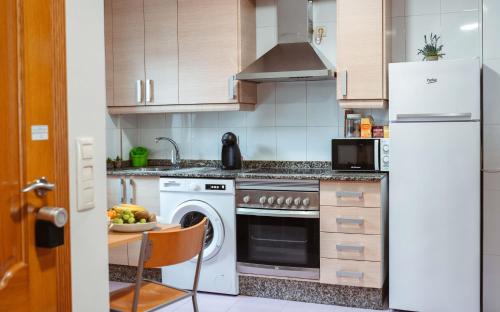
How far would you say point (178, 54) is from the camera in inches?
174

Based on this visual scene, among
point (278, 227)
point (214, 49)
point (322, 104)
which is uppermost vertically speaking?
point (214, 49)

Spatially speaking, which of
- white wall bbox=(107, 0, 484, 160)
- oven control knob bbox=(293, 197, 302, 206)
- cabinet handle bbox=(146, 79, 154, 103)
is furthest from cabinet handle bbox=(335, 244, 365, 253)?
cabinet handle bbox=(146, 79, 154, 103)

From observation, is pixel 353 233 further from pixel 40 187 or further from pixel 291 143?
pixel 40 187

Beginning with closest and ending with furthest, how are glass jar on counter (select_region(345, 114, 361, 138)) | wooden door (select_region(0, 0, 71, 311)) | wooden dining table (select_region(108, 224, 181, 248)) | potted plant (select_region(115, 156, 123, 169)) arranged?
1. wooden door (select_region(0, 0, 71, 311))
2. wooden dining table (select_region(108, 224, 181, 248))
3. glass jar on counter (select_region(345, 114, 361, 138))
4. potted plant (select_region(115, 156, 123, 169))

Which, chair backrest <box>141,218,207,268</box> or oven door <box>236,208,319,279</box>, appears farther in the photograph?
oven door <box>236,208,319,279</box>

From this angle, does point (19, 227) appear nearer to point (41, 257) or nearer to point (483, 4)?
point (41, 257)

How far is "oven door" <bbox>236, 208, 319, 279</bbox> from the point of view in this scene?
382 cm

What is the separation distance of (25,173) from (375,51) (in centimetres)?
294

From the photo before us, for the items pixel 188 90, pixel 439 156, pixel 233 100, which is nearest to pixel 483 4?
pixel 439 156

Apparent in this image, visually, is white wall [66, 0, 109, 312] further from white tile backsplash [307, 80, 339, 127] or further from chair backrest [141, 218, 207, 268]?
white tile backsplash [307, 80, 339, 127]

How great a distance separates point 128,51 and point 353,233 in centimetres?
233

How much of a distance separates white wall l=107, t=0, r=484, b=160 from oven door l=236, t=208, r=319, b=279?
730 mm

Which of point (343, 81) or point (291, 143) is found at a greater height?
point (343, 81)

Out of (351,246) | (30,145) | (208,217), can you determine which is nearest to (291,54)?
(208,217)
